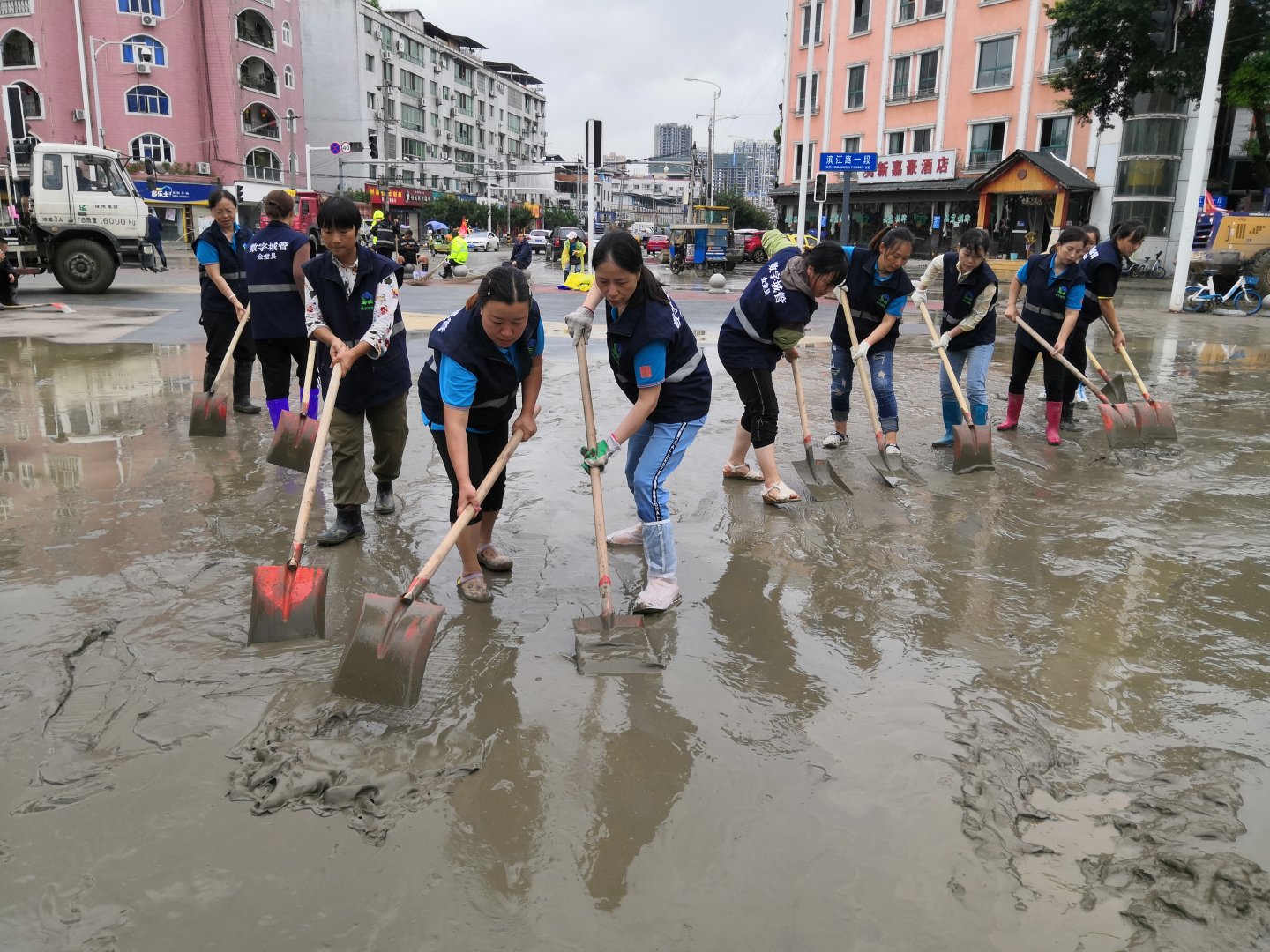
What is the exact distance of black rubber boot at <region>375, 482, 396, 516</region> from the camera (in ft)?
15.9

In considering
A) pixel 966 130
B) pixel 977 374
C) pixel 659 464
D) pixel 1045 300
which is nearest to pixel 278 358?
pixel 659 464

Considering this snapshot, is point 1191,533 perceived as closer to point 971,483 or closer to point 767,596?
point 971,483

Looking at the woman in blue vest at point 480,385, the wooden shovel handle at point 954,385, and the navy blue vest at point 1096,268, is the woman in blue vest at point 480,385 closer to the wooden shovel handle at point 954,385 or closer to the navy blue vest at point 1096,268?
the wooden shovel handle at point 954,385

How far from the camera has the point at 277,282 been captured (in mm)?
5430

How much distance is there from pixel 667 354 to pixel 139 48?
41.9 meters

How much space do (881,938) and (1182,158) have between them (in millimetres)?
32541

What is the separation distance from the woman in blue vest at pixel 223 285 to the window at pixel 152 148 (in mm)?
36538

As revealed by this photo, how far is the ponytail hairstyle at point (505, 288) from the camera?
10.5 ft

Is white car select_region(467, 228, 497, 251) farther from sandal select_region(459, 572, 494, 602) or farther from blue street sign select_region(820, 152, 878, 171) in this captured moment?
sandal select_region(459, 572, 494, 602)

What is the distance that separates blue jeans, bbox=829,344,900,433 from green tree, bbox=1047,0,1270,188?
19.9 metres

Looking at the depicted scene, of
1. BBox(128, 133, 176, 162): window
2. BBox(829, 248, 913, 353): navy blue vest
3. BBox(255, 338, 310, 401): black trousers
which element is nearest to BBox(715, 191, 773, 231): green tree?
BBox(128, 133, 176, 162): window

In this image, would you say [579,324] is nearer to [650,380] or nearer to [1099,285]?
[650,380]

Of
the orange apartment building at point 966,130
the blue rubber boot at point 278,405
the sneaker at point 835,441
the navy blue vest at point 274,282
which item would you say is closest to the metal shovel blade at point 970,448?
the sneaker at point 835,441

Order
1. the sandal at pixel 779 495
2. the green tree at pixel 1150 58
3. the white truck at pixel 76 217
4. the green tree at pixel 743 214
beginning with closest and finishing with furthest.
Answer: the sandal at pixel 779 495 → the white truck at pixel 76 217 → the green tree at pixel 1150 58 → the green tree at pixel 743 214
